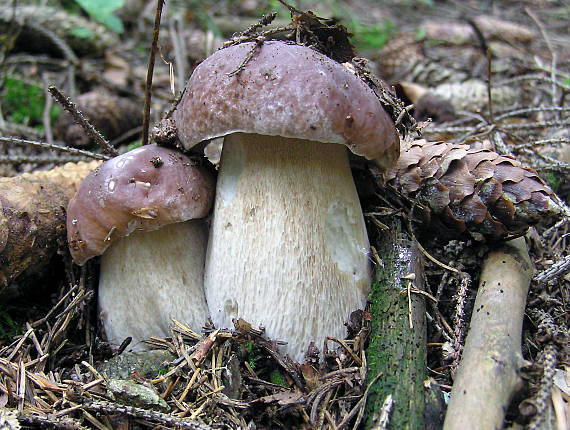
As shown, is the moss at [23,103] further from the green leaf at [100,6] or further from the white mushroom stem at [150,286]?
the white mushroom stem at [150,286]

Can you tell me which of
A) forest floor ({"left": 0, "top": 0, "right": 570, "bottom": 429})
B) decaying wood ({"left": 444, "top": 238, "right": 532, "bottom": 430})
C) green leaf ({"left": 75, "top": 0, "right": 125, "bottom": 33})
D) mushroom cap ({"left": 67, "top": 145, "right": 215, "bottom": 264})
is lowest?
forest floor ({"left": 0, "top": 0, "right": 570, "bottom": 429})

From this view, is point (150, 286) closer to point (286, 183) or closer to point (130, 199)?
point (130, 199)

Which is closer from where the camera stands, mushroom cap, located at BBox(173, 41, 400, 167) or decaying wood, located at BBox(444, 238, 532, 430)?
decaying wood, located at BBox(444, 238, 532, 430)

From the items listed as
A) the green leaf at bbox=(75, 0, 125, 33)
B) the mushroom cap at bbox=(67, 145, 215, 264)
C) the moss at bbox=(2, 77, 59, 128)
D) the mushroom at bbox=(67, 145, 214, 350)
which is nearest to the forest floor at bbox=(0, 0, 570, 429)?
the moss at bbox=(2, 77, 59, 128)

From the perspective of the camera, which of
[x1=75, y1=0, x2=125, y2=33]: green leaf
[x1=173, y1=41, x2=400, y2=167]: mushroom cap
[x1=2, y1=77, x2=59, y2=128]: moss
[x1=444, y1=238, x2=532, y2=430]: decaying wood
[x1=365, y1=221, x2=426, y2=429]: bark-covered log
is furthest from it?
[x1=75, y1=0, x2=125, y2=33]: green leaf

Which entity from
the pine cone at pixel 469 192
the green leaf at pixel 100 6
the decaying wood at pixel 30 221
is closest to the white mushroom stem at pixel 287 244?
the pine cone at pixel 469 192

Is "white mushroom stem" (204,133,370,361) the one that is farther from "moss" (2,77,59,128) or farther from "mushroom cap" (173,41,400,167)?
"moss" (2,77,59,128)

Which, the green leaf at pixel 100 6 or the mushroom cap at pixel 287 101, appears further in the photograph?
the green leaf at pixel 100 6
